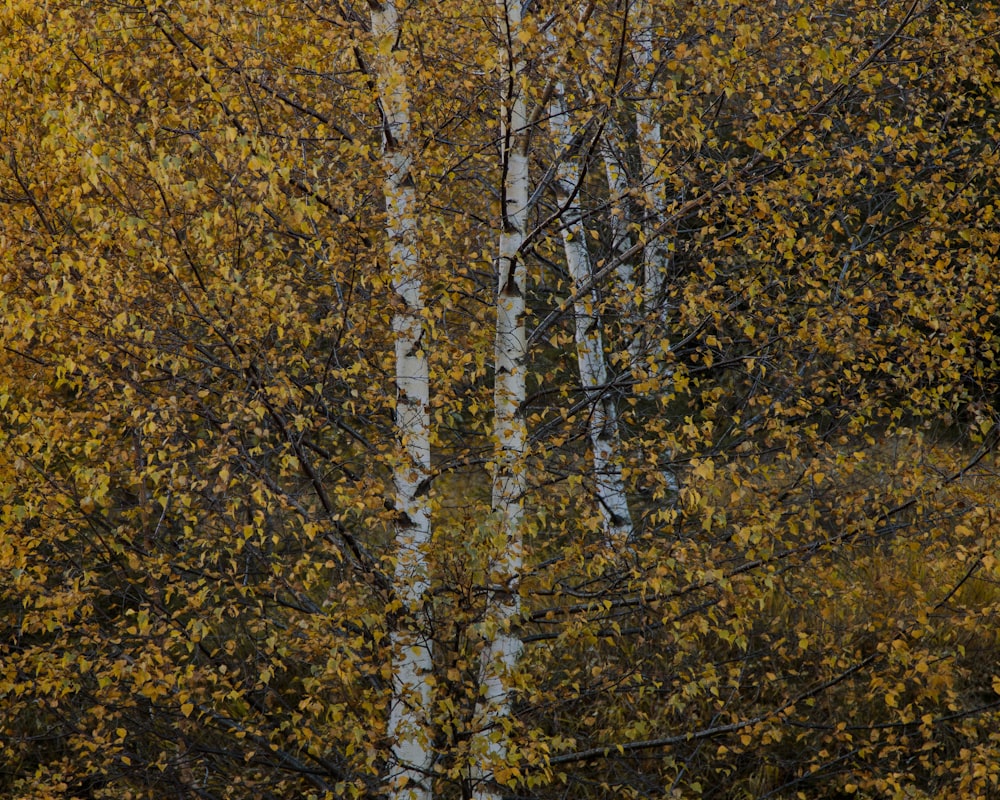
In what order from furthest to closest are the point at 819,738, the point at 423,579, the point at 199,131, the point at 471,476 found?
the point at 471,476, the point at 819,738, the point at 199,131, the point at 423,579

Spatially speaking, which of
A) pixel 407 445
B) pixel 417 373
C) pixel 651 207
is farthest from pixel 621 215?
pixel 407 445

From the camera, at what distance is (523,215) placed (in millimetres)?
6137

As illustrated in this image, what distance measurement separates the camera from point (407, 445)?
586 centimetres

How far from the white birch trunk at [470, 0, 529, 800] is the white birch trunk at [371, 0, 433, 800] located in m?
0.38

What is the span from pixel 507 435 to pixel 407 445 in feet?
1.95

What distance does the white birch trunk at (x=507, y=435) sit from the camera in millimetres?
5562

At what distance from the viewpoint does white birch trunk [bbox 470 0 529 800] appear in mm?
5562

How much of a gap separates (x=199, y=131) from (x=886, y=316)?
515cm

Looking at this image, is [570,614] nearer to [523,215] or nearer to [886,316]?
[523,215]

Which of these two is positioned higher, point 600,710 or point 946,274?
point 946,274

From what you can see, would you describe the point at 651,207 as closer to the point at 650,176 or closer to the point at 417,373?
the point at 650,176

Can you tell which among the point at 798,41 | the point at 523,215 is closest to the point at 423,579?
the point at 523,215

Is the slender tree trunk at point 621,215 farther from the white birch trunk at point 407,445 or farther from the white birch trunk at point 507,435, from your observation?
the white birch trunk at point 407,445

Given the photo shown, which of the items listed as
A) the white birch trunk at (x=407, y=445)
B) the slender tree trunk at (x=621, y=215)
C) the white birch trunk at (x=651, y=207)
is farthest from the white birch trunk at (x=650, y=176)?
the white birch trunk at (x=407, y=445)
